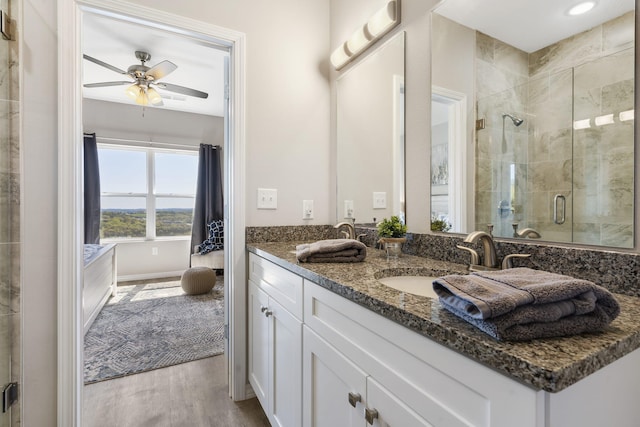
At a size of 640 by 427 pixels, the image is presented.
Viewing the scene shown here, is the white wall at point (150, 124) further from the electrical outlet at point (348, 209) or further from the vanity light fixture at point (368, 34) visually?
the electrical outlet at point (348, 209)

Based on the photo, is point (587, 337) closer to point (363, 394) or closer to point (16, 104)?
point (363, 394)

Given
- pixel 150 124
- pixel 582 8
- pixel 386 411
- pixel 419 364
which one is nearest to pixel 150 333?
pixel 386 411

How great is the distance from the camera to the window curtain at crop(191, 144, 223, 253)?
4.80 meters

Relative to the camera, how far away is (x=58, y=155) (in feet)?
4.38

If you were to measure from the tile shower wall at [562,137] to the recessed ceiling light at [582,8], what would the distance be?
66mm

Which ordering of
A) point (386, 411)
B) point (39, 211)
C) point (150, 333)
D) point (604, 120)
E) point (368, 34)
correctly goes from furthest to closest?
point (150, 333), point (368, 34), point (39, 211), point (604, 120), point (386, 411)

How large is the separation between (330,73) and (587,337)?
1.92 m

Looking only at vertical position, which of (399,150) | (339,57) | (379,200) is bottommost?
(379,200)

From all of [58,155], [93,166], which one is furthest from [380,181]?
[93,166]

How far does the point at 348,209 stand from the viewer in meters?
1.85

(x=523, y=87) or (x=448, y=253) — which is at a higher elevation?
(x=523, y=87)

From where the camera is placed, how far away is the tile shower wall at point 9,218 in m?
1.22

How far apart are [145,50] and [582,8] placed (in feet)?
10.9

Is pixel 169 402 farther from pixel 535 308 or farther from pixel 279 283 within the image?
pixel 535 308
